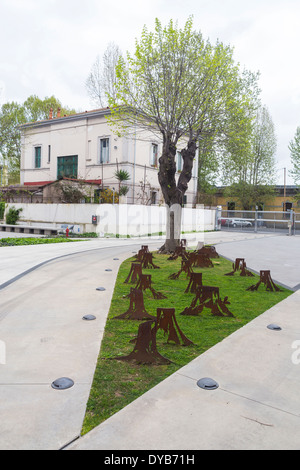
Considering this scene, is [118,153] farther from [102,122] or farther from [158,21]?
[158,21]

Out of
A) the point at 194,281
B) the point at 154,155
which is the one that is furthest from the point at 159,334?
the point at 154,155

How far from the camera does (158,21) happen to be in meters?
11.3

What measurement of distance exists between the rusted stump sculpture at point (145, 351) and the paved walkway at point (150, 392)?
328 millimetres

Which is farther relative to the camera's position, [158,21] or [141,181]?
[141,181]

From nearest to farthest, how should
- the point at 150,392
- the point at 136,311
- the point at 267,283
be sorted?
the point at 150,392
the point at 136,311
the point at 267,283

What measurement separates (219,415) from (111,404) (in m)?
0.82

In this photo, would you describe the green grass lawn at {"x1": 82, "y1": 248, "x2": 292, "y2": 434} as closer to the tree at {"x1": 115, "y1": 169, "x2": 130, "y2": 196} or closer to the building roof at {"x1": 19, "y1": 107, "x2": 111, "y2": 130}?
the tree at {"x1": 115, "y1": 169, "x2": 130, "y2": 196}

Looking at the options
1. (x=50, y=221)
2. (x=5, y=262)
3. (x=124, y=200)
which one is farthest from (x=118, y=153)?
(x=5, y=262)

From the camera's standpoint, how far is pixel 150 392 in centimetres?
278

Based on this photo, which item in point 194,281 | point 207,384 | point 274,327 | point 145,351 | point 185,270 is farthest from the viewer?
point 185,270

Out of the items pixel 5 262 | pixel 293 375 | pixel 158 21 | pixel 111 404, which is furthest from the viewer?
pixel 158 21

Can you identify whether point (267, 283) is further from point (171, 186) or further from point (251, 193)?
point (251, 193)

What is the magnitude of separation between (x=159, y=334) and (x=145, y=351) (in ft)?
2.64

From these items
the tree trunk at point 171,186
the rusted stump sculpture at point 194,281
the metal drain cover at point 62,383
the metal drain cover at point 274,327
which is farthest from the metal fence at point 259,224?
the metal drain cover at point 62,383
